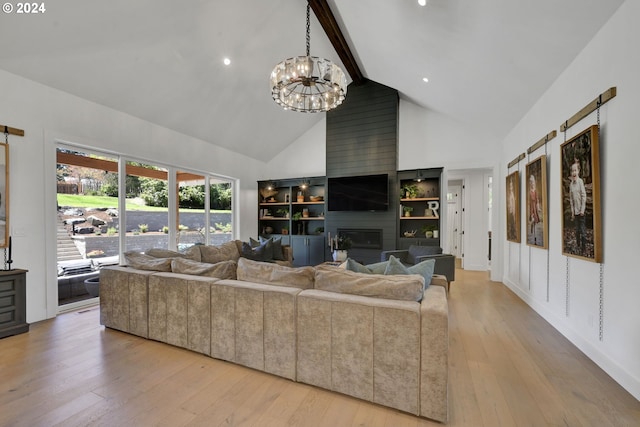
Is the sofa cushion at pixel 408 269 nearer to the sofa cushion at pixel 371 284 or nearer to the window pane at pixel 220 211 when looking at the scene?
the sofa cushion at pixel 371 284

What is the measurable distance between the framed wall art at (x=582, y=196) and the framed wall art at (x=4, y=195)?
6.03 metres

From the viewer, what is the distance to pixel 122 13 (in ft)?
10.4

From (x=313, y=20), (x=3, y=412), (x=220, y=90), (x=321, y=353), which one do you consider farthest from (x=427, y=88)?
(x=3, y=412)

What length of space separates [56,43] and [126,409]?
3869 mm

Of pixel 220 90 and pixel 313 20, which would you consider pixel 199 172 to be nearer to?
pixel 220 90

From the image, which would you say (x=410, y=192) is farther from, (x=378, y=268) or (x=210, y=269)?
(x=210, y=269)

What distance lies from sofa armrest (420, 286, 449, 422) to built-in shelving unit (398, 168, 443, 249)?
4525mm

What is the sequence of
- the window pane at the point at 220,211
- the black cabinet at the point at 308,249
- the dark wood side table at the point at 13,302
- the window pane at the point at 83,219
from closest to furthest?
the dark wood side table at the point at 13,302 < the window pane at the point at 83,219 < the window pane at the point at 220,211 < the black cabinet at the point at 308,249

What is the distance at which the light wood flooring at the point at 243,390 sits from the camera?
177 cm

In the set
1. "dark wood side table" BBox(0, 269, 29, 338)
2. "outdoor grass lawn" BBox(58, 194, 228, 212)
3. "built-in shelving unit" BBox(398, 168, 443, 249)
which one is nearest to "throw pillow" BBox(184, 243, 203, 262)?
"outdoor grass lawn" BBox(58, 194, 228, 212)

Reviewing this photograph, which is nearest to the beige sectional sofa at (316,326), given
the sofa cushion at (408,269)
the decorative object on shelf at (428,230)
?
the sofa cushion at (408,269)

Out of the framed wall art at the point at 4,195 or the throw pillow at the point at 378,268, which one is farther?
the framed wall art at the point at 4,195

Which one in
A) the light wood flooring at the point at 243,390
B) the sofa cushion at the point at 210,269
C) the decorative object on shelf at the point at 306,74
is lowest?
the light wood flooring at the point at 243,390

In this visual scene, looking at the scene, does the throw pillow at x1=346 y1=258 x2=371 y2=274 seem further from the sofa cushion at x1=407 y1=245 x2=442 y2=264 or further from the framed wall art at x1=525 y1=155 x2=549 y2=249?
the sofa cushion at x1=407 y1=245 x2=442 y2=264
